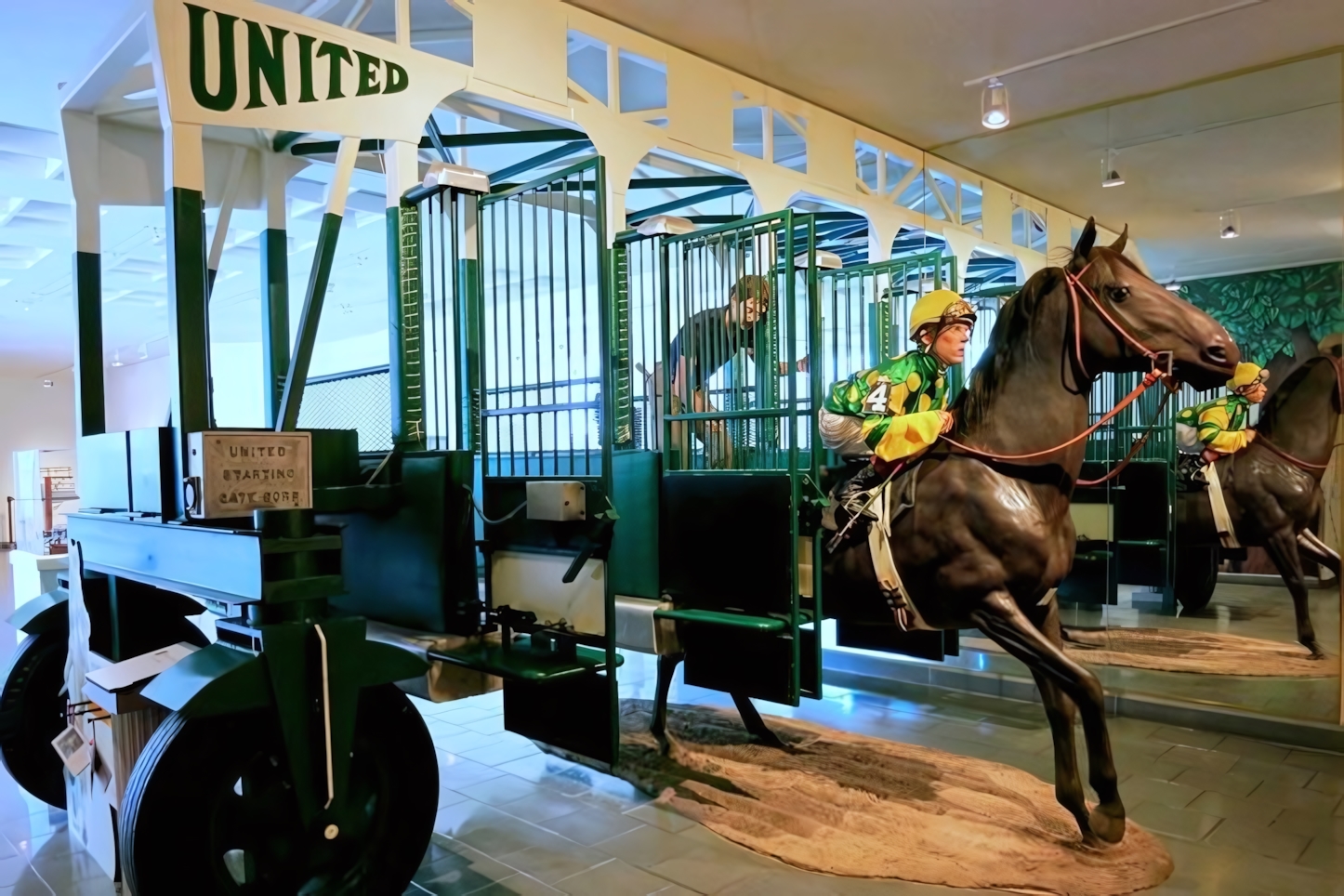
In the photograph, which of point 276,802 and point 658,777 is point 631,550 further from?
point 276,802

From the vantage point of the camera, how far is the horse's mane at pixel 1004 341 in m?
3.18

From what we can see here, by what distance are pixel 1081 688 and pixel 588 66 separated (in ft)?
13.5

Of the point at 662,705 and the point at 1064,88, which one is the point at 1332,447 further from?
the point at 662,705

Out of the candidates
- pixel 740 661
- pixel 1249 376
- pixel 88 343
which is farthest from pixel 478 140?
pixel 1249 376

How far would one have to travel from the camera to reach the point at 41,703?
3.67 metres

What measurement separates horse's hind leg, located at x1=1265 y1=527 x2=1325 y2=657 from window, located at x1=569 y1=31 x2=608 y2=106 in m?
4.04

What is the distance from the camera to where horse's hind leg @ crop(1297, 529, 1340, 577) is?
4.12m

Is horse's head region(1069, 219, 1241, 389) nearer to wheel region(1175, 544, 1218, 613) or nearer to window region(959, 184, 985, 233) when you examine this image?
wheel region(1175, 544, 1218, 613)

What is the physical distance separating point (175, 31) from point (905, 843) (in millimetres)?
3622

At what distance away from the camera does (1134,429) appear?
17.0 feet

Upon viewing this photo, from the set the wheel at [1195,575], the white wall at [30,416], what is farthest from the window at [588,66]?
the white wall at [30,416]

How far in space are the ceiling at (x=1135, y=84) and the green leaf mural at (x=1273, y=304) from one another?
0.24ft

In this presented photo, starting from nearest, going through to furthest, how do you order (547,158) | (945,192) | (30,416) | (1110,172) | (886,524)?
(886,524) < (547,158) < (1110,172) < (945,192) < (30,416)


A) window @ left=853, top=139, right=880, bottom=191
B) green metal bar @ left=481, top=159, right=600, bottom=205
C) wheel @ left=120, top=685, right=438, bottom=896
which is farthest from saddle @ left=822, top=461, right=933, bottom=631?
window @ left=853, top=139, right=880, bottom=191
